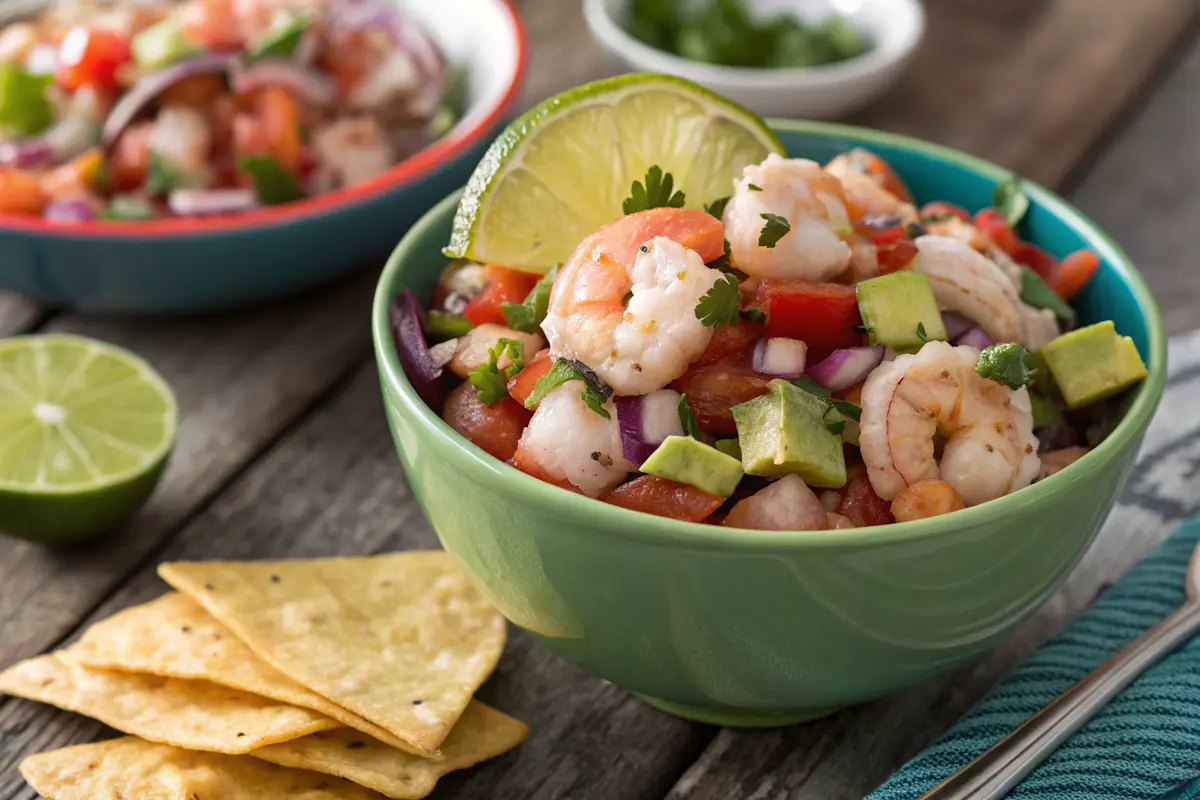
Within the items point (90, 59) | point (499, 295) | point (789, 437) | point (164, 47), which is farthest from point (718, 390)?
point (90, 59)

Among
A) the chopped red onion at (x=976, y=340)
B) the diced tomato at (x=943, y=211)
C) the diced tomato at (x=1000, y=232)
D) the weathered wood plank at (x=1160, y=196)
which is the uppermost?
the chopped red onion at (x=976, y=340)

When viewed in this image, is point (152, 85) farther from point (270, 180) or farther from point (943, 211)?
point (943, 211)

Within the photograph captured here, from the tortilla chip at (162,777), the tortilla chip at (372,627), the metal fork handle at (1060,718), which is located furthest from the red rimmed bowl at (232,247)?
the metal fork handle at (1060,718)

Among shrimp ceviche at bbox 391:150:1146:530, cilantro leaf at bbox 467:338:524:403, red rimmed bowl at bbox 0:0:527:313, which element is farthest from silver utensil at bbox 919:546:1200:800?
red rimmed bowl at bbox 0:0:527:313

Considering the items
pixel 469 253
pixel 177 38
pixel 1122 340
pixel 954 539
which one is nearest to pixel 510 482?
pixel 469 253

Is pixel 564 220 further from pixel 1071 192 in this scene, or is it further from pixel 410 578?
pixel 1071 192

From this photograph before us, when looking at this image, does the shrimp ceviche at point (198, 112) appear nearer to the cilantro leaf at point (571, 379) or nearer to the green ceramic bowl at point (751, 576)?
the green ceramic bowl at point (751, 576)
